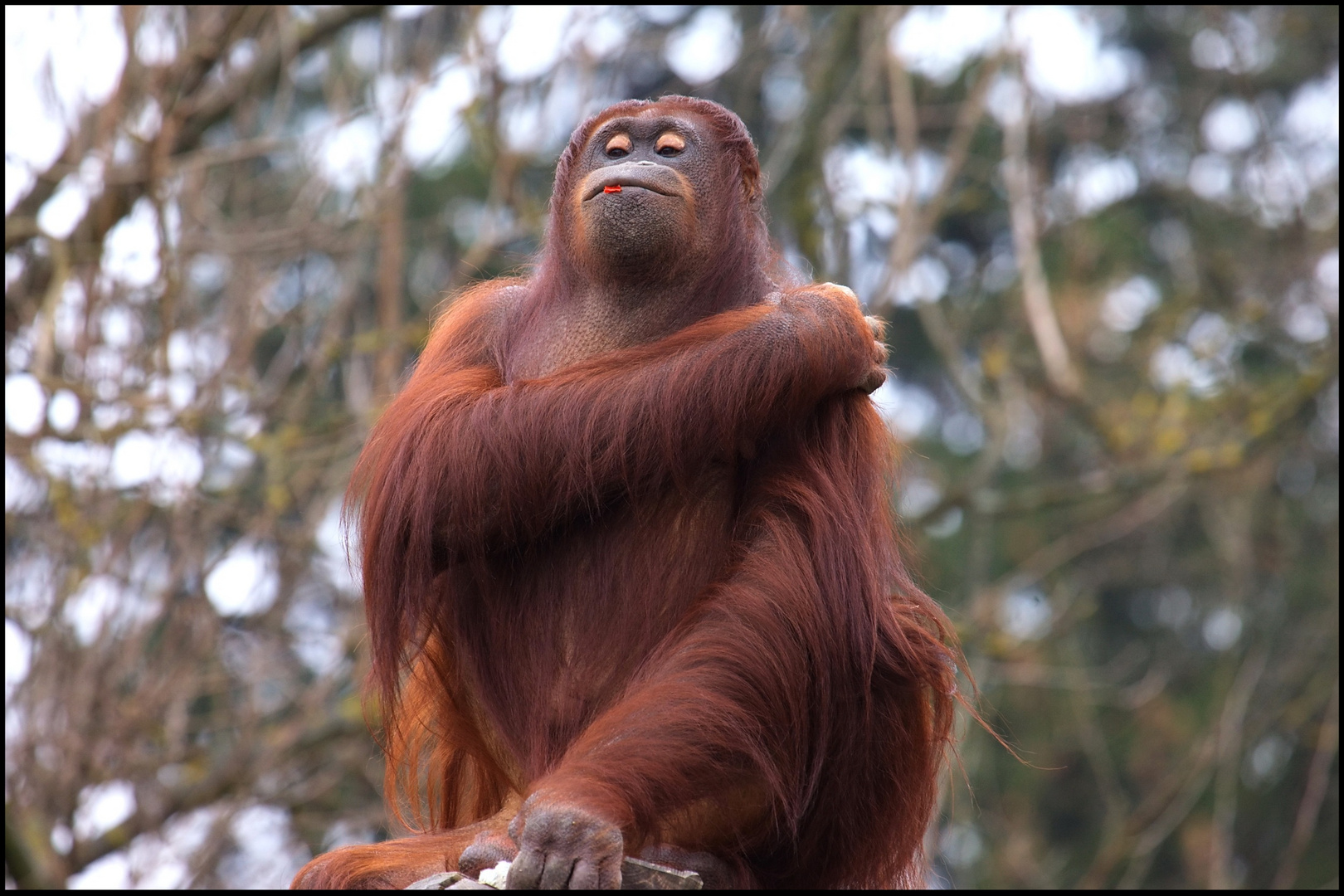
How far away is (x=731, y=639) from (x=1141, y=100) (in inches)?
570

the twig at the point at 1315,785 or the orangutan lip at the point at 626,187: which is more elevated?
the orangutan lip at the point at 626,187

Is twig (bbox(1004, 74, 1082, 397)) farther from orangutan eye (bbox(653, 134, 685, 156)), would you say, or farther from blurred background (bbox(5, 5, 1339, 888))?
orangutan eye (bbox(653, 134, 685, 156))

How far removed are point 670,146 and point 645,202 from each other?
0.24 m

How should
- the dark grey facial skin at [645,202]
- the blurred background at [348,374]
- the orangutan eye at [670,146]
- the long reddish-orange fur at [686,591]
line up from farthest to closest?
the blurred background at [348,374] < the orangutan eye at [670,146] < the dark grey facial skin at [645,202] < the long reddish-orange fur at [686,591]

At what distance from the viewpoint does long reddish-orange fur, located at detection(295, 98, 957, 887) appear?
10.5 ft

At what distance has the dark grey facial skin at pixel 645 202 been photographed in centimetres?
346

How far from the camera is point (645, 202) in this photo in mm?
3459

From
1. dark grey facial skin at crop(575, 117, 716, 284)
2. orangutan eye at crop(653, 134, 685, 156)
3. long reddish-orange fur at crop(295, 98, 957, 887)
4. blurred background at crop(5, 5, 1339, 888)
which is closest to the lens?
long reddish-orange fur at crop(295, 98, 957, 887)

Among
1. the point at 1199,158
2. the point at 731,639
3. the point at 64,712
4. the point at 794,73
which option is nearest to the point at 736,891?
the point at 731,639

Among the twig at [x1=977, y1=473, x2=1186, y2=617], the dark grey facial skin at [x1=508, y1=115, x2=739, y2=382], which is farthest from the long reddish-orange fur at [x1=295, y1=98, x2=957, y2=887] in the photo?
the twig at [x1=977, y1=473, x2=1186, y2=617]

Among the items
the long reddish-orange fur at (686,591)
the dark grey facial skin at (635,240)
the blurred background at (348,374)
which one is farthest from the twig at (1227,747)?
the dark grey facial skin at (635,240)

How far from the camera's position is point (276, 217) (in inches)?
308

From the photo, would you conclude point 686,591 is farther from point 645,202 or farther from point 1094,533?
point 1094,533

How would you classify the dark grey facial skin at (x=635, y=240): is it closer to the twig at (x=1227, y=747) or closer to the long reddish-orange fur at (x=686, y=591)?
the long reddish-orange fur at (x=686, y=591)
